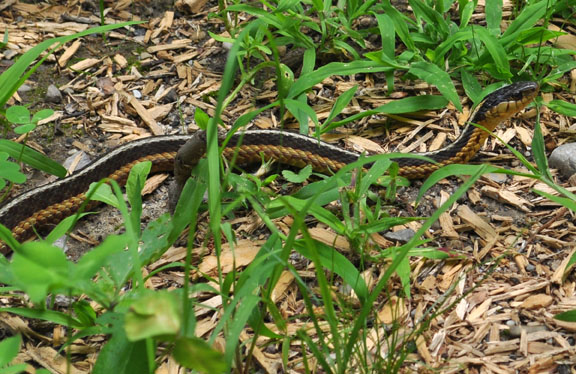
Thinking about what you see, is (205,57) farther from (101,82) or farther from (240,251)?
(240,251)

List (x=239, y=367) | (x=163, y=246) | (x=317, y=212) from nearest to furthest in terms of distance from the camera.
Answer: (x=239, y=367), (x=163, y=246), (x=317, y=212)

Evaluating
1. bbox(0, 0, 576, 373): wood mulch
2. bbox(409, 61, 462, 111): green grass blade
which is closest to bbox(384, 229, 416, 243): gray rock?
bbox(0, 0, 576, 373): wood mulch

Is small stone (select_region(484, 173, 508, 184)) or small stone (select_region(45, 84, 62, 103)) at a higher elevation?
small stone (select_region(45, 84, 62, 103))

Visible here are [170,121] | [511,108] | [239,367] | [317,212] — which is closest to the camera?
[239,367]

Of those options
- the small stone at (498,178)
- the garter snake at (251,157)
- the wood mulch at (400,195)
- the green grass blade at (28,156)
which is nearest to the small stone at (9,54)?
the wood mulch at (400,195)

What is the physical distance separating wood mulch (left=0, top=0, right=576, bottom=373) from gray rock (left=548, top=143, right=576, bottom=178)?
0.22ft

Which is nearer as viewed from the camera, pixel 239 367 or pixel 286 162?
pixel 239 367

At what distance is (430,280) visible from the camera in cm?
266

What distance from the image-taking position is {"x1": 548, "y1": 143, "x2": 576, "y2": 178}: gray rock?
3.20 metres

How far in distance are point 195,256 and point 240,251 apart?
194 mm

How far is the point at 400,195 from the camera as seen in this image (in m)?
3.21

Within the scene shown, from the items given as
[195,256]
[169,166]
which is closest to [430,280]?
[195,256]

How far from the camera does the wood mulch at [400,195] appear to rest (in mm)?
2398

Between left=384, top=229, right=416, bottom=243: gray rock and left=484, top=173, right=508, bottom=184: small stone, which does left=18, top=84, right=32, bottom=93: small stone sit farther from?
left=484, top=173, right=508, bottom=184: small stone
